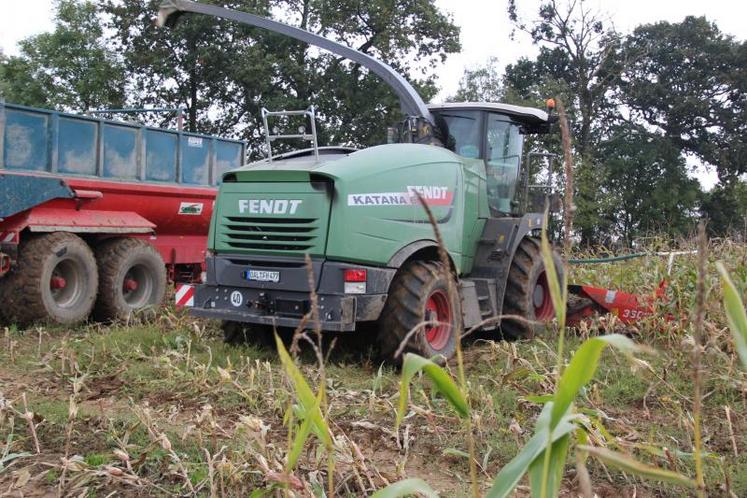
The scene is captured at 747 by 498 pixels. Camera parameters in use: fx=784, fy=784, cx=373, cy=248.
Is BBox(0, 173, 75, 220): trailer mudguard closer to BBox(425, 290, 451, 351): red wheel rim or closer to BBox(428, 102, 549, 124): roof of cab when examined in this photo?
BBox(428, 102, 549, 124): roof of cab

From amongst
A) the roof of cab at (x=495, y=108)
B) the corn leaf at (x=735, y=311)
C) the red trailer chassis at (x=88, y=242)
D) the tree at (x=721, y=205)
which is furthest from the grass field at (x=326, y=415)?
the tree at (x=721, y=205)

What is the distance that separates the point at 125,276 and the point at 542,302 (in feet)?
15.8

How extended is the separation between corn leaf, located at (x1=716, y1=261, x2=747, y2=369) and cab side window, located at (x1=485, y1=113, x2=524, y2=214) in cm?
596

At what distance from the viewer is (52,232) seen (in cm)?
816

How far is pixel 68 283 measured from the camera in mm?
8484

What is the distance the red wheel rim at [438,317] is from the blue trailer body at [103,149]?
14.5 ft

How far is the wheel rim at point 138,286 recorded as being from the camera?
933 centimetres

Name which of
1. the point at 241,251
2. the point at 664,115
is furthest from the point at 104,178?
the point at 664,115

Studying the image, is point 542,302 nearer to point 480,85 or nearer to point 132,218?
point 132,218

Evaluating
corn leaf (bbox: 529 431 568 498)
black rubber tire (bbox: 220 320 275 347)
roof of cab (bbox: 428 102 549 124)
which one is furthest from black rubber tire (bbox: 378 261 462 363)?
corn leaf (bbox: 529 431 568 498)

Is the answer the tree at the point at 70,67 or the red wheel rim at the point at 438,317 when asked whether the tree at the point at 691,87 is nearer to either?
the tree at the point at 70,67

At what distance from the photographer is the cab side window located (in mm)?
7547

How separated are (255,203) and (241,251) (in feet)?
1.34

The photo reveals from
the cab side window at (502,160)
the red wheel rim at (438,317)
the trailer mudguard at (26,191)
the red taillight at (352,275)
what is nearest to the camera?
the red taillight at (352,275)
